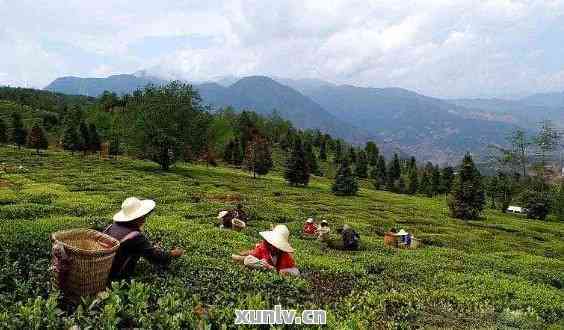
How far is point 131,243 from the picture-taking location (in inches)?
330

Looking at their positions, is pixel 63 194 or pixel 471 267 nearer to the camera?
pixel 471 267

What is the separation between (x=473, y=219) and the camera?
54.5 meters

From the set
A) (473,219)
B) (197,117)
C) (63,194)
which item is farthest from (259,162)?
(63,194)

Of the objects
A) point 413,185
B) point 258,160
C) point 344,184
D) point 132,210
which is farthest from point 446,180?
point 132,210

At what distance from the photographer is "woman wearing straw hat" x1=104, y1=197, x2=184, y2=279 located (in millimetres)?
8328

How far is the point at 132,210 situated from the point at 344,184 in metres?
56.6

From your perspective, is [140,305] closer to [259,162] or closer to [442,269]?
[442,269]

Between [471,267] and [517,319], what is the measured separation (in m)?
9.26

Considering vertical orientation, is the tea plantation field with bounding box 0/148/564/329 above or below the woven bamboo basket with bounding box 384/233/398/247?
above

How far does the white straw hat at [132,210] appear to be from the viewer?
9062 millimetres

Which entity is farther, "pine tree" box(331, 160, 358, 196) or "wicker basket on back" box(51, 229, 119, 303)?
"pine tree" box(331, 160, 358, 196)

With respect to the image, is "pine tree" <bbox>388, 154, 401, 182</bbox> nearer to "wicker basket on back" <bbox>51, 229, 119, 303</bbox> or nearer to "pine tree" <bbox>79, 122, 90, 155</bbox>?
"pine tree" <bbox>79, 122, 90, 155</bbox>

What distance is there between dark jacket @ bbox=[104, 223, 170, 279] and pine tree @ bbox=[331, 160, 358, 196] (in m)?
55.9

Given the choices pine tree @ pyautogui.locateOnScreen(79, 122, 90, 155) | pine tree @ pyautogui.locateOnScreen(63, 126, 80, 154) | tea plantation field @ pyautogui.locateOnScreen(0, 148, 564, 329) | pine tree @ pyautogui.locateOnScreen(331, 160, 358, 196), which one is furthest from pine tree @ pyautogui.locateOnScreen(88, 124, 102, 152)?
tea plantation field @ pyautogui.locateOnScreen(0, 148, 564, 329)
